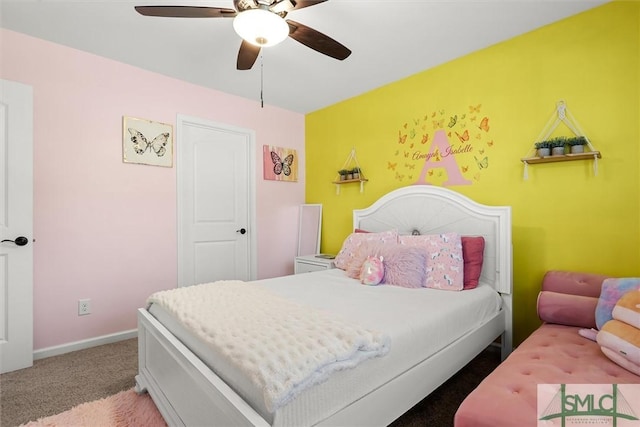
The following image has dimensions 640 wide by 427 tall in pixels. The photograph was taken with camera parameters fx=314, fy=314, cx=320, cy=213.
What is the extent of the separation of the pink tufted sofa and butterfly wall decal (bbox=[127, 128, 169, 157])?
3105 millimetres

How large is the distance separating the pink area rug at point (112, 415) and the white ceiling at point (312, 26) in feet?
8.16

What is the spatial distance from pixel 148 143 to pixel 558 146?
3372 millimetres

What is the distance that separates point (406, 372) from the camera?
4.67ft

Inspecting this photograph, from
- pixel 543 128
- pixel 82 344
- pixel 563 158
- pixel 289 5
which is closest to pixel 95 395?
pixel 82 344

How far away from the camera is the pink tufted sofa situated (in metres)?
1.12

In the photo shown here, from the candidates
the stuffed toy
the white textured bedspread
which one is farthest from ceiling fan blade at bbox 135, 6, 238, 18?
the stuffed toy

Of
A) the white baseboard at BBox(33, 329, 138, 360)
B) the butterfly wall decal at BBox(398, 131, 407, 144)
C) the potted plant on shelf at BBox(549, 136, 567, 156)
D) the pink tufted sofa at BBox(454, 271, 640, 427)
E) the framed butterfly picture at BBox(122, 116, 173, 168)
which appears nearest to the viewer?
the pink tufted sofa at BBox(454, 271, 640, 427)

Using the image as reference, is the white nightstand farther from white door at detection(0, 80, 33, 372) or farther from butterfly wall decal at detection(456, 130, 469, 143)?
white door at detection(0, 80, 33, 372)

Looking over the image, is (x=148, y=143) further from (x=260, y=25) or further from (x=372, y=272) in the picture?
(x=372, y=272)

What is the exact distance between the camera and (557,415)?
3.50 feet

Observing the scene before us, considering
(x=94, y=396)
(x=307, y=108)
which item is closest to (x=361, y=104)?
(x=307, y=108)

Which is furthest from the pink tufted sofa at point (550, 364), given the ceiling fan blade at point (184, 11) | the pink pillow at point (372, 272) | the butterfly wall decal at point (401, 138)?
the ceiling fan blade at point (184, 11)

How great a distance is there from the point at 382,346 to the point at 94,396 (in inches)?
73.3

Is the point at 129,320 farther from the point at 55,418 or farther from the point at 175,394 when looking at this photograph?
the point at 175,394
